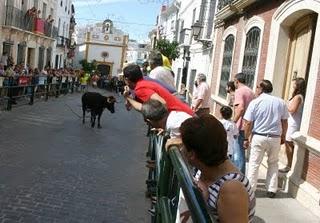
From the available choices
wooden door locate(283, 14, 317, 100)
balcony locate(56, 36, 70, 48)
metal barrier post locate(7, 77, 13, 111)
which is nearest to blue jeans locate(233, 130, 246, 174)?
wooden door locate(283, 14, 317, 100)

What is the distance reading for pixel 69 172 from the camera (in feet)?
27.1

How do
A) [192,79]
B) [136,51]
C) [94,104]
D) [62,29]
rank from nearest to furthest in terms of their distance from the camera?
1. [94,104]
2. [192,79]
3. [62,29]
4. [136,51]

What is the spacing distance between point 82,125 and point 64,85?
12951 mm

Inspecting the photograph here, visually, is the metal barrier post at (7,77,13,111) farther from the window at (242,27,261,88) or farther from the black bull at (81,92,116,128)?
the window at (242,27,261,88)

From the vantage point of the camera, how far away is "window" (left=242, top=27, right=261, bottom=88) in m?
12.5

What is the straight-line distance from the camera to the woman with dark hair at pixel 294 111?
802 centimetres

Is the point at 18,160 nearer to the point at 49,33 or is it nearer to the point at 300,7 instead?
the point at 300,7

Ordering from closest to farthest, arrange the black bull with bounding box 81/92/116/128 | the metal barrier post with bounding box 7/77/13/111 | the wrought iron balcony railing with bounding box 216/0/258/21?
the wrought iron balcony railing with bounding box 216/0/258/21 → the black bull with bounding box 81/92/116/128 → the metal barrier post with bounding box 7/77/13/111

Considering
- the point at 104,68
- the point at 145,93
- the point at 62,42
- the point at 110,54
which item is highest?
the point at 62,42

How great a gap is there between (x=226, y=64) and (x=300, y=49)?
21.1 ft

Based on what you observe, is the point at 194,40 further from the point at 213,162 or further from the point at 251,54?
the point at 213,162

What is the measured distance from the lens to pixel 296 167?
26.5ft

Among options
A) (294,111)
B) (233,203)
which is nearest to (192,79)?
(294,111)

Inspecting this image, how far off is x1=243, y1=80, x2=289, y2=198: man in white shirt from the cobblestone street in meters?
1.76
